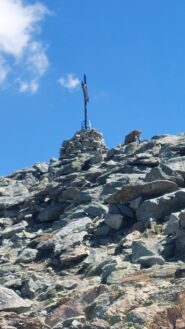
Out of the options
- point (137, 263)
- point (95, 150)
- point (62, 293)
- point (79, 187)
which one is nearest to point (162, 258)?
point (137, 263)

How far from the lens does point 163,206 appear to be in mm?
24094

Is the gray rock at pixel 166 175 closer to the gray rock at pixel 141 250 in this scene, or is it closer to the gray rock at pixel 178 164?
the gray rock at pixel 178 164

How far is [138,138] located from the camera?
5069 cm

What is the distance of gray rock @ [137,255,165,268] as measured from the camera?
59.0 ft

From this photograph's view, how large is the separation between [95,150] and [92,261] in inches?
1157

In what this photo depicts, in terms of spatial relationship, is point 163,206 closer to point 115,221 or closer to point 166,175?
point 115,221

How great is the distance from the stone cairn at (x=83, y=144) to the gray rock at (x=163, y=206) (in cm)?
2548

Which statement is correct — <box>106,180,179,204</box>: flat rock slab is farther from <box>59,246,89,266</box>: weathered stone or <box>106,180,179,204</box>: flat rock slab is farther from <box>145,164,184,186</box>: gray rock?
<box>59,246,89,266</box>: weathered stone

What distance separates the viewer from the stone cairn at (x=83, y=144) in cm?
5078

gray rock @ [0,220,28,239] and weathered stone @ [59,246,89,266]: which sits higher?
gray rock @ [0,220,28,239]

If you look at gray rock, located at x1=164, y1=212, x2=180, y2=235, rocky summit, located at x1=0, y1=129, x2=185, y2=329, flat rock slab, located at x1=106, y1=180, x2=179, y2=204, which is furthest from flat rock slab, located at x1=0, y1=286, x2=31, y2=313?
flat rock slab, located at x1=106, y1=180, x2=179, y2=204

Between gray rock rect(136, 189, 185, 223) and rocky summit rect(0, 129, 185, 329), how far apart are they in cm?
4

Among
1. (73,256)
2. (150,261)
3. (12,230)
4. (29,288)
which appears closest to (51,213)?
(12,230)

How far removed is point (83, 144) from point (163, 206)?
2849 cm
